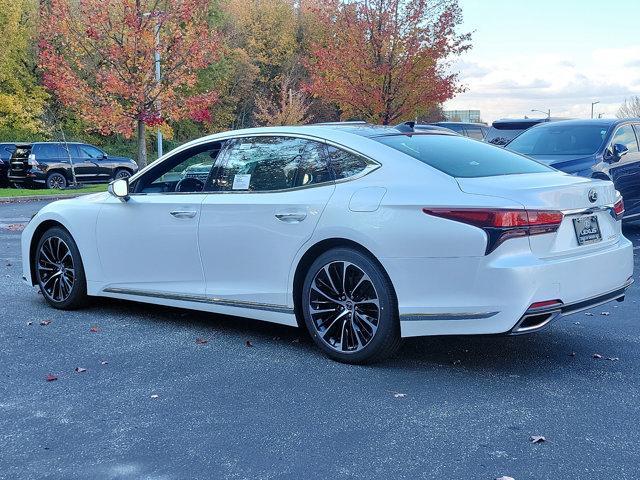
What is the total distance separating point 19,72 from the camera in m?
40.0

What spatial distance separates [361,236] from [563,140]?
287 inches

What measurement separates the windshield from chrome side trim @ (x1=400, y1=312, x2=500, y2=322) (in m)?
6.94

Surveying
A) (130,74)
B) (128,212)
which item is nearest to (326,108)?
(130,74)

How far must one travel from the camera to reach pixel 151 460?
11.5 feet

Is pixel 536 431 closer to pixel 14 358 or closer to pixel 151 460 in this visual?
pixel 151 460

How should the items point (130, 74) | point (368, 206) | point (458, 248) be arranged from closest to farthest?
point (458, 248) → point (368, 206) → point (130, 74)

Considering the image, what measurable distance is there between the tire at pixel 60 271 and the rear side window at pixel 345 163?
2.61m

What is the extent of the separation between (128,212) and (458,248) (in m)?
2.92

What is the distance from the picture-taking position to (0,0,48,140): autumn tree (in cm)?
3712

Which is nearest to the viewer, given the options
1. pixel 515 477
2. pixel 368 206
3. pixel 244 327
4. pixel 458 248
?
pixel 515 477

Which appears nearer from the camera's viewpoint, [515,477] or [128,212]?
[515,477]

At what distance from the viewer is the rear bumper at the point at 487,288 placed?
4355 mm

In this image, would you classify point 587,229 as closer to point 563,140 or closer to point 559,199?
point 559,199

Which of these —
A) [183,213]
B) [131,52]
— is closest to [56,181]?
[131,52]
